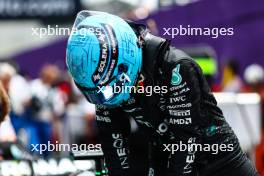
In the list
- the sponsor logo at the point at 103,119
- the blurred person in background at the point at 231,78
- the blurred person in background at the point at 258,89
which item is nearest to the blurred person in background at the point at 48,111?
the blurred person in background at the point at 231,78

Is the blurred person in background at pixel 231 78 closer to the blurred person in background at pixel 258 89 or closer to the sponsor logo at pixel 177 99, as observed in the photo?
the blurred person in background at pixel 258 89

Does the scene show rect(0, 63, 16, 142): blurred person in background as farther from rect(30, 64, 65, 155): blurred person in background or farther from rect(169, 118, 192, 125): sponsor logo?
rect(30, 64, 65, 155): blurred person in background

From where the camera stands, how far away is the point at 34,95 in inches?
513

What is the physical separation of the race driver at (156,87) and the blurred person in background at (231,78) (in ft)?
23.0

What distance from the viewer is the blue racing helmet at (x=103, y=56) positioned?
3535mm

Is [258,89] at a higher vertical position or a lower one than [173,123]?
lower

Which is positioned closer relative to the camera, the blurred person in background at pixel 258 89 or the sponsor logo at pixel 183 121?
the sponsor logo at pixel 183 121

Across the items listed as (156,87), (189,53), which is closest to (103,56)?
(156,87)

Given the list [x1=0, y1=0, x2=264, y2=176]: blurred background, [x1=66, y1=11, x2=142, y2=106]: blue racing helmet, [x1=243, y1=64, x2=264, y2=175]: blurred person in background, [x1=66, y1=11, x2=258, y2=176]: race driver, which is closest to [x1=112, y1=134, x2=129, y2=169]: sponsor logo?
[x1=66, y1=11, x2=258, y2=176]: race driver

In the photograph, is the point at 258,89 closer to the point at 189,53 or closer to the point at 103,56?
the point at 189,53

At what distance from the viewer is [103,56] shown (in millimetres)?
3535

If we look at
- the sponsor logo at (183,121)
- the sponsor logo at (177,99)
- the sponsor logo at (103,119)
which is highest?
the sponsor logo at (177,99)

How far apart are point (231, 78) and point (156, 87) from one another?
7670mm

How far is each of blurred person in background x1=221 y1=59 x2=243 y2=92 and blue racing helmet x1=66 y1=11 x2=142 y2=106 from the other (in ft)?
24.0
